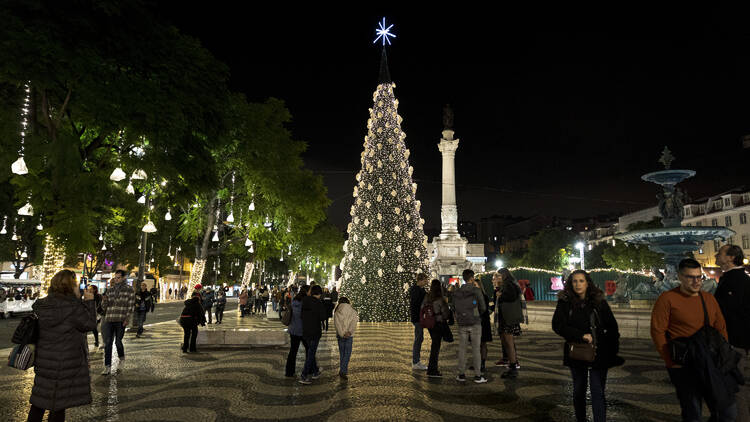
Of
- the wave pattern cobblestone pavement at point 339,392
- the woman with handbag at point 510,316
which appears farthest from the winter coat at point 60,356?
the woman with handbag at point 510,316

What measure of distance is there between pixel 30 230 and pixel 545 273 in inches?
1483

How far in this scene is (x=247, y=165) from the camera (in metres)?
25.4

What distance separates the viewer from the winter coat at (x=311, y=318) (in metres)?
8.88

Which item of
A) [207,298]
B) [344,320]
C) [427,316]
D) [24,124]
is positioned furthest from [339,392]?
[207,298]

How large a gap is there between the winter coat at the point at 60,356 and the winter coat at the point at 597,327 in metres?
5.00

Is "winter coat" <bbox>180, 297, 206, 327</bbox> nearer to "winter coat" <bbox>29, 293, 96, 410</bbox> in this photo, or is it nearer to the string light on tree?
the string light on tree

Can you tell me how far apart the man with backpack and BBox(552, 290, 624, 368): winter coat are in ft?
10.9

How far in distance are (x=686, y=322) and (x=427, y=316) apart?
5.28 meters

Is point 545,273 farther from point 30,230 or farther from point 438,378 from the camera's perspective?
point 30,230

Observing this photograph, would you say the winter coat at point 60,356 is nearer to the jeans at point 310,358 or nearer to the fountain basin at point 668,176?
the jeans at point 310,358

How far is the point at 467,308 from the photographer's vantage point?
8.70 m

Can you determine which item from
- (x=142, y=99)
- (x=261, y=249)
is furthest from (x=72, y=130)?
(x=261, y=249)

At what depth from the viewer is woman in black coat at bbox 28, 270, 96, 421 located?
15.9 feet

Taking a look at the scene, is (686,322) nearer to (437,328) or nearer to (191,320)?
(437,328)
